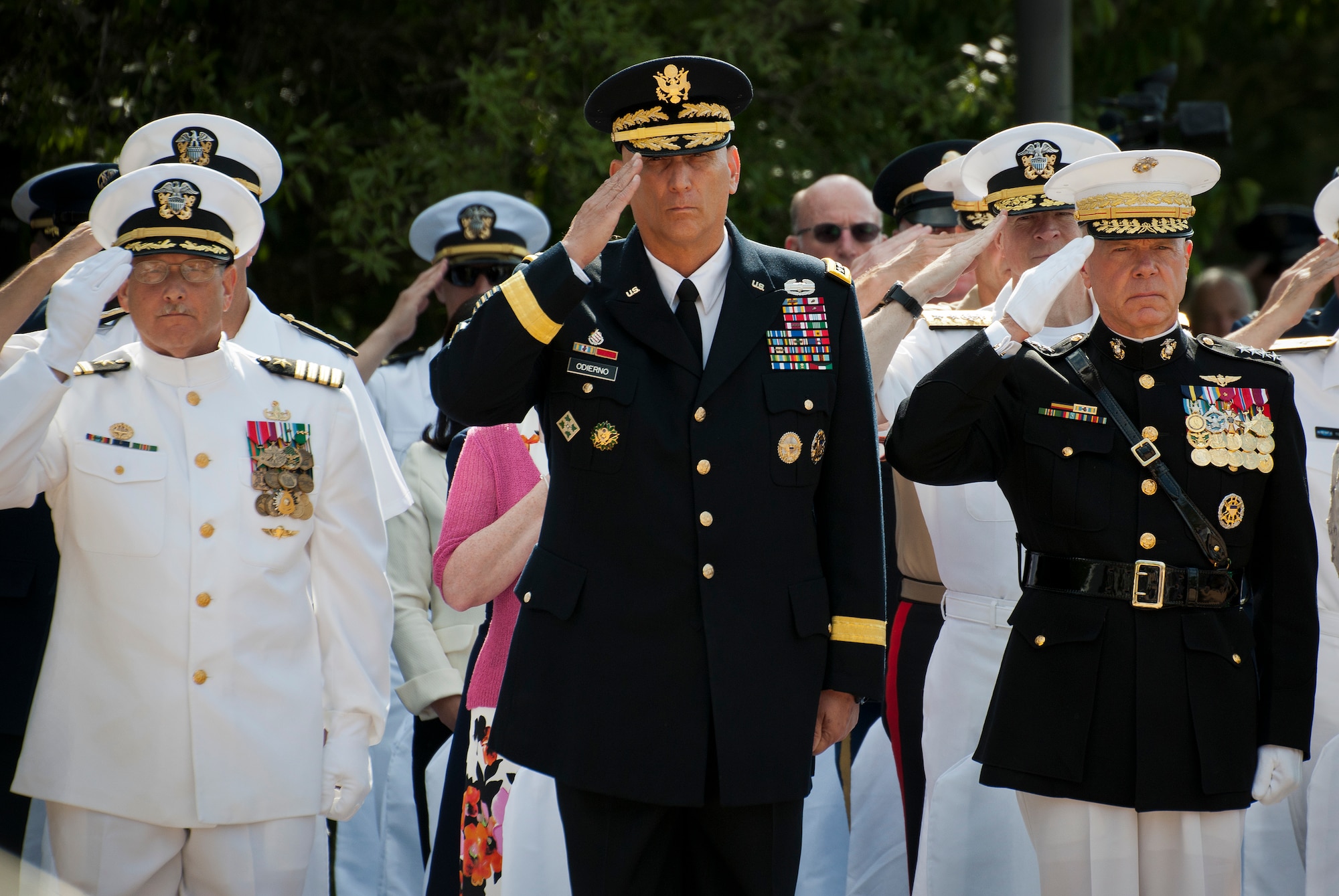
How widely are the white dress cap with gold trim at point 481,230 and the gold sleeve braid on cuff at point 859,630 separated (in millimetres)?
3122

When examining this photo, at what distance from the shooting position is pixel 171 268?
391 centimetres

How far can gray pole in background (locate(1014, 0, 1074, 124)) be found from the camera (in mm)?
7199

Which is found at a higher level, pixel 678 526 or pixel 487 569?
pixel 678 526

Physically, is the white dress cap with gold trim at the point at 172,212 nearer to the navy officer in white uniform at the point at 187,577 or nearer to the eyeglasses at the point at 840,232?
the navy officer in white uniform at the point at 187,577

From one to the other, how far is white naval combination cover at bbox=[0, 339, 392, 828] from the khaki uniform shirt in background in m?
1.09

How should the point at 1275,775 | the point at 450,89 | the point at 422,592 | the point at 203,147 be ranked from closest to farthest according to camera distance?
the point at 1275,775, the point at 203,147, the point at 422,592, the point at 450,89

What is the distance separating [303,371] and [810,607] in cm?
150

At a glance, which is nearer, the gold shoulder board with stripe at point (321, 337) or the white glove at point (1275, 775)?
the white glove at point (1275, 775)

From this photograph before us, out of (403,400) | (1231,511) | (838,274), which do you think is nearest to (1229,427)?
(1231,511)

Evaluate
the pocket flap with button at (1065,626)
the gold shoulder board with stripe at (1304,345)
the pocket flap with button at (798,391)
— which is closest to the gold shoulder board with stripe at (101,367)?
the pocket flap with button at (798,391)

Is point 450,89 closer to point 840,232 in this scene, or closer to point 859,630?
point 840,232

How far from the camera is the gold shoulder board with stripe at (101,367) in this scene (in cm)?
390

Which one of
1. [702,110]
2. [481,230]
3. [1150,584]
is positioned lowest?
[1150,584]

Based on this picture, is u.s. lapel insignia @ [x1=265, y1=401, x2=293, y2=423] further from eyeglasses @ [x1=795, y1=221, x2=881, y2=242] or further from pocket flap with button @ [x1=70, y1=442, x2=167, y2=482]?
eyeglasses @ [x1=795, y1=221, x2=881, y2=242]
